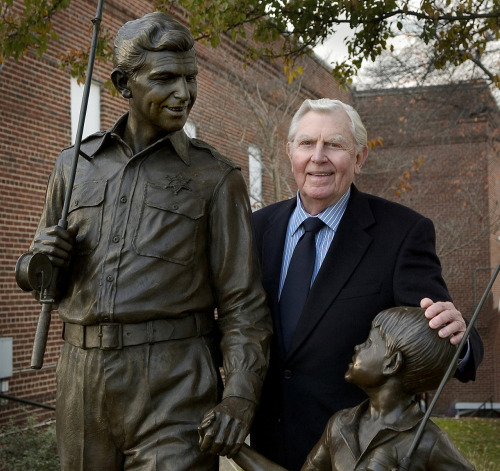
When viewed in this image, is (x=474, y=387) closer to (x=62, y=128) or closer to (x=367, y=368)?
(x=62, y=128)

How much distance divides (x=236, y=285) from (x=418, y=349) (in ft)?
2.25

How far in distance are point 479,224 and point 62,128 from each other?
14.0 metres

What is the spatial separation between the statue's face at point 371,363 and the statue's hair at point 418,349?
3 cm

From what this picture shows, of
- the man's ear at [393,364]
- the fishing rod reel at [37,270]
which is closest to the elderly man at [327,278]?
the man's ear at [393,364]

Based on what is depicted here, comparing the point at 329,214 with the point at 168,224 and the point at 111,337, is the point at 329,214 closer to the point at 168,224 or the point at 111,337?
the point at 168,224

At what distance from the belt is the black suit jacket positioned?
2.09 feet

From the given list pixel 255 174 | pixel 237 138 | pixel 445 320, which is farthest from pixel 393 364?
pixel 255 174

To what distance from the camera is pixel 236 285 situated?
271 centimetres

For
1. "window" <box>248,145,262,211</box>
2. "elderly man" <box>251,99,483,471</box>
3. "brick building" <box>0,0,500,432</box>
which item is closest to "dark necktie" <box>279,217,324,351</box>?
"elderly man" <box>251,99,483,471</box>

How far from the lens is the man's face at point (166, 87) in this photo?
2568 millimetres

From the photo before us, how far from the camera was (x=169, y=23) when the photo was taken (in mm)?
2643

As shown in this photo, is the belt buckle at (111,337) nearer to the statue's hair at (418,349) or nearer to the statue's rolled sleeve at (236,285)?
the statue's rolled sleeve at (236,285)

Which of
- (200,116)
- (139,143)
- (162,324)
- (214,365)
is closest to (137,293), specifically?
(162,324)

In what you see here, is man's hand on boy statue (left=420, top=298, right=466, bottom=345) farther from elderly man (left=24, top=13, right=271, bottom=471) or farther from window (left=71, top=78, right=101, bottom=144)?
window (left=71, top=78, right=101, bottom=144)
